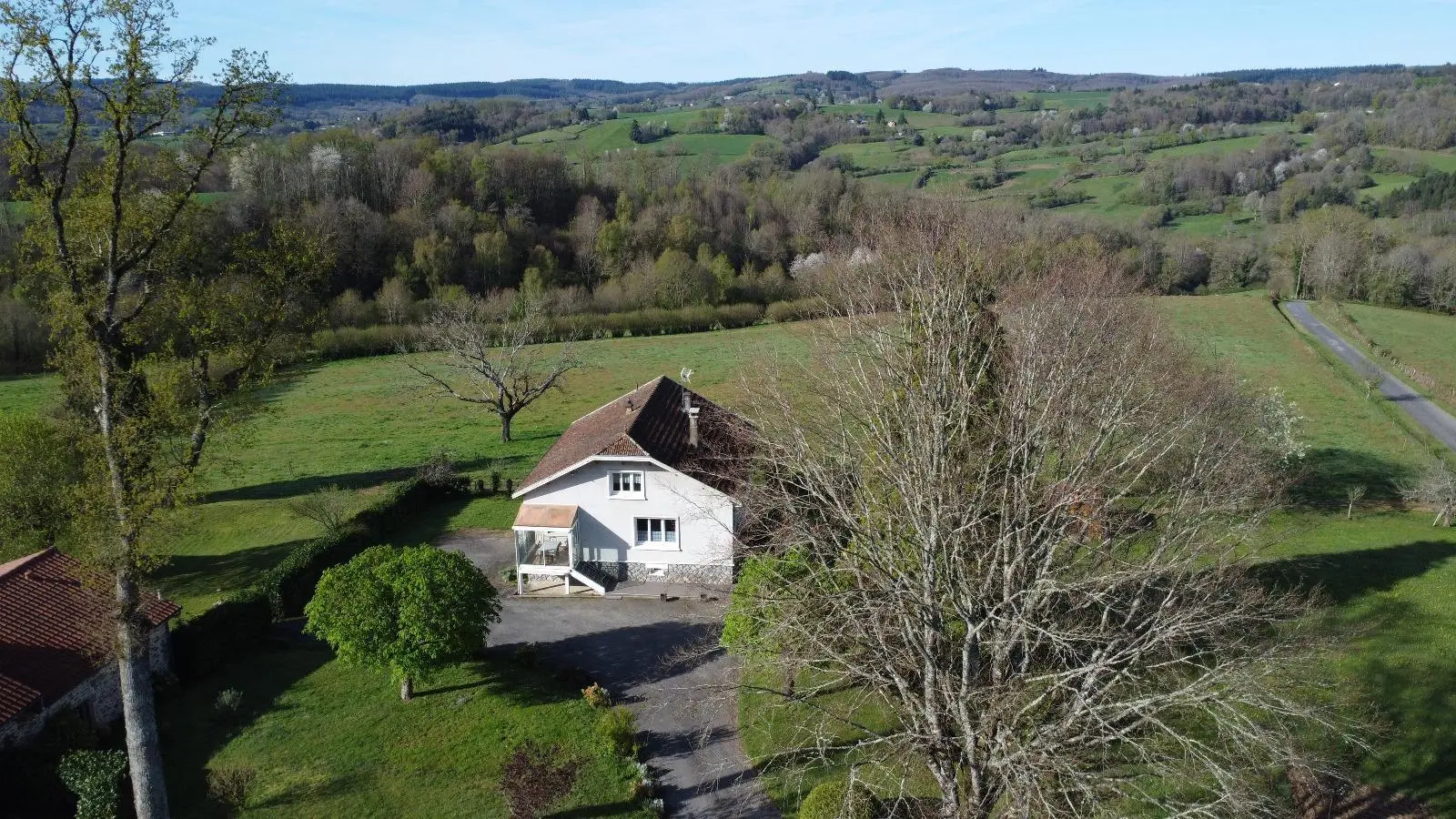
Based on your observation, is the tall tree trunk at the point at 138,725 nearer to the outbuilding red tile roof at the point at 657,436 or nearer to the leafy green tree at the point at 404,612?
the leafy green tree at the point at 404,612

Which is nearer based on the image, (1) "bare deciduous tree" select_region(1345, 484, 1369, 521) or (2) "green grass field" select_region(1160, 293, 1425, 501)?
(1) "bare deciduous tree" select_region(1345, 484, 1369, 521)

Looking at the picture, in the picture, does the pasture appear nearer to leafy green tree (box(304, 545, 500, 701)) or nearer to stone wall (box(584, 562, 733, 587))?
stone wall (box(584, 562, 733, 587))

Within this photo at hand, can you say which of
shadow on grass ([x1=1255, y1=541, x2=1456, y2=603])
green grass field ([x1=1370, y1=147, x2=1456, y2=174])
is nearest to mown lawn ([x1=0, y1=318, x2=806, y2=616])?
shadow on grass ([x1=1255, y1=541, x2=1456, y2=603])

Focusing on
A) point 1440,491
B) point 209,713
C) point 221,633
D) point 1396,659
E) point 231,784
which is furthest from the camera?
point 1440,491

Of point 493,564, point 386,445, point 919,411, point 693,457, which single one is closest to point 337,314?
point 386,445

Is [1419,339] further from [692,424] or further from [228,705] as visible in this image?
[228,705]

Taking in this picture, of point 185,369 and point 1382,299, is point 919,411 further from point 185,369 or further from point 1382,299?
point 1382,299

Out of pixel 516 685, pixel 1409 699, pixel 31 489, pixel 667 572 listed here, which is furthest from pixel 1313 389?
pixel 31 489
